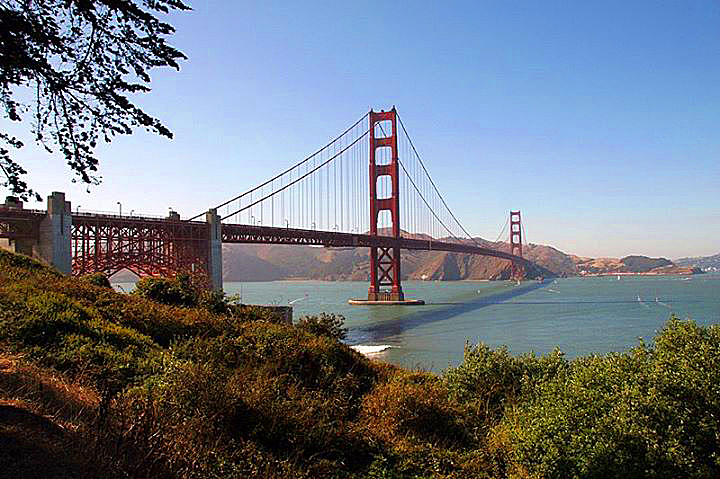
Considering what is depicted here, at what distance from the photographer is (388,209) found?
2566 inches

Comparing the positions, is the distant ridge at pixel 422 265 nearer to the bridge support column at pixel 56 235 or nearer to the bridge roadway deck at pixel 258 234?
the bridge roadway deck at pixel 258 234

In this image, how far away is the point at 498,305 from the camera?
192 ft

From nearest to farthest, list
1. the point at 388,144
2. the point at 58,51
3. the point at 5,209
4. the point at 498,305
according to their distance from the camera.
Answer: the point at 58,51, the point at 5,209, the point at 498,305, the point at 388,144

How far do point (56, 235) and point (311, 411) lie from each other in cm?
2244

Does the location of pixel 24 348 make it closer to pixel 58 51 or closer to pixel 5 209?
pixel 58 51

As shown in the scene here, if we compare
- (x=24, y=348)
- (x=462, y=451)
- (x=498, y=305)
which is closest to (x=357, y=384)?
(x=462, y=451)

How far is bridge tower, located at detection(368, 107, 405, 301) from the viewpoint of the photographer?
6188 cm

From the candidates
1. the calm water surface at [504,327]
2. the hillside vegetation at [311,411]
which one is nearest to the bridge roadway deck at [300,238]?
the calm water surface at [504,327]

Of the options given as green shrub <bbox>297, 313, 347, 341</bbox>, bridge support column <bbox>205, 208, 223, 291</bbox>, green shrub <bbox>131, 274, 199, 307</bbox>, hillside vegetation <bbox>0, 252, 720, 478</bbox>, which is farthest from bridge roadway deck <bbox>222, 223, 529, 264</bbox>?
Result: hillside vegetation <bbox>0, 252, 720, 478</bbox>

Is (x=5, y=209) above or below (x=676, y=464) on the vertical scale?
above

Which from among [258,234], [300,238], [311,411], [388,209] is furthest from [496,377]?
[388,209]

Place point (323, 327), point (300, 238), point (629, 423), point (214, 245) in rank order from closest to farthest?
point (629, 423)
point (323, 327)
point (214, 245)
point (300, 238)

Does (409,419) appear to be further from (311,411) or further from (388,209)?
(388,209)

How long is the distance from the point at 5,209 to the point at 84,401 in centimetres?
2317
